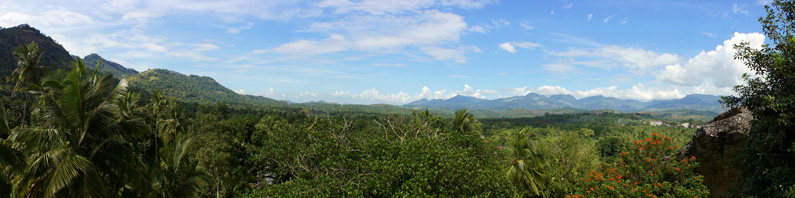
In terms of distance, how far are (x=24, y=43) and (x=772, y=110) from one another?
11991 centimetres

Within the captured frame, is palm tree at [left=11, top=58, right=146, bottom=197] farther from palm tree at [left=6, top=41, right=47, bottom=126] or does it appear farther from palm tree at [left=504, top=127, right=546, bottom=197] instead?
palm tree at [left=6, top=41, right=47, bottom=126]

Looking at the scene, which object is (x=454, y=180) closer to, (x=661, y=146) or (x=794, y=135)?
(x=794, y=135)

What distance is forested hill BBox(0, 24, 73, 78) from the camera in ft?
259

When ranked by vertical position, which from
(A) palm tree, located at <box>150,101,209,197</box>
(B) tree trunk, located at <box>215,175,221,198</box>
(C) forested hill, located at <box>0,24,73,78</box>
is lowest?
(B) tree trunk, located at <box>215,175,221,198</box>

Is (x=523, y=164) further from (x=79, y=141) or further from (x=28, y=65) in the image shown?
(x=28, y=65)

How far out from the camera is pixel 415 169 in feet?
24.7

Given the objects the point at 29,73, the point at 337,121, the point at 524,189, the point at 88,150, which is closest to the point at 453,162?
the point at 337,121

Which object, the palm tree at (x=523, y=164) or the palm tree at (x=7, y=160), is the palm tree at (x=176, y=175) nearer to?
the palm tree at (x=7, y=160)

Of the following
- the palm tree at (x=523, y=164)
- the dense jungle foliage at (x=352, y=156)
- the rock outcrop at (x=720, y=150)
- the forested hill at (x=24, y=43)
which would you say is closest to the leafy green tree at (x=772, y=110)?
the dense jungle foliage at (x=352, y=156)

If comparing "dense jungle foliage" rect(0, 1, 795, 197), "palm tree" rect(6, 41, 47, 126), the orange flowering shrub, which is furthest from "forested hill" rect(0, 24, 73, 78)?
the orange flowering shrub

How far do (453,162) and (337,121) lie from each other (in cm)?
467

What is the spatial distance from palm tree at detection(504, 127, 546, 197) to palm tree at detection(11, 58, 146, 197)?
12.8 m

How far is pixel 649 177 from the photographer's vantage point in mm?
9805

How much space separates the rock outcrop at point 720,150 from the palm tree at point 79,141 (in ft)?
47.0
